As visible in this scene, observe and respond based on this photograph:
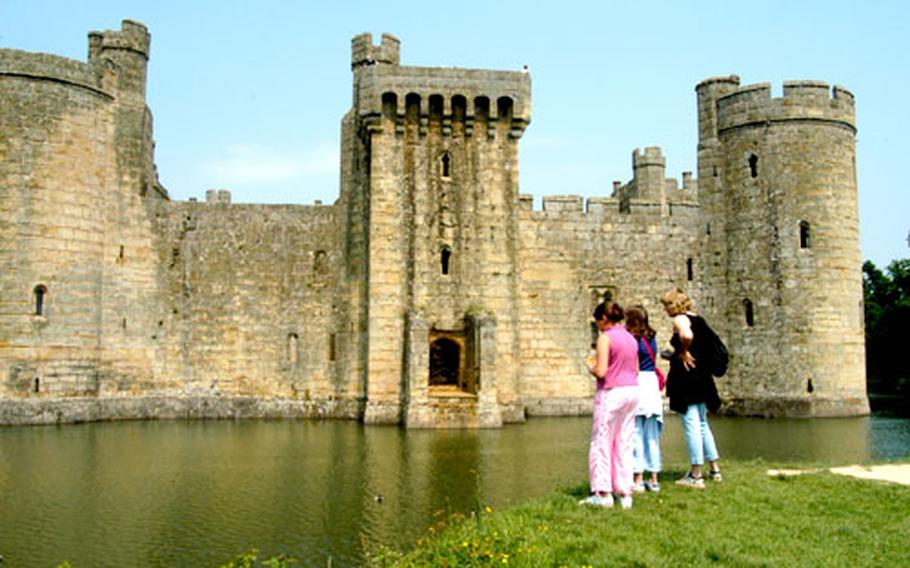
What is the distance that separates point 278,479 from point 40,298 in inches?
529

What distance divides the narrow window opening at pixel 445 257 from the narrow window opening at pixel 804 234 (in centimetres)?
1121

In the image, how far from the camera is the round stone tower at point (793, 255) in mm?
26969

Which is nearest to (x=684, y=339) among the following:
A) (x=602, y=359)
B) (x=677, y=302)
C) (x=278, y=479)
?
(x=677, y=302)

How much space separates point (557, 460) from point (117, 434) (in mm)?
11709

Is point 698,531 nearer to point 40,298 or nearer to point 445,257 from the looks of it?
point 445,257

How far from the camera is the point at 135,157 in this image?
88.5 ft

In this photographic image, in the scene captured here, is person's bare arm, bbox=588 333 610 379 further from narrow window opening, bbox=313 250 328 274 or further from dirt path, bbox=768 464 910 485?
narrow window opening, bbox=313 250 328 274

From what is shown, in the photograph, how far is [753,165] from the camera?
28297 millimetres

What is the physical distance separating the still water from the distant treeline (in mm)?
18884

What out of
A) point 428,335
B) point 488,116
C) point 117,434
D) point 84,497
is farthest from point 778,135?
point 84,497

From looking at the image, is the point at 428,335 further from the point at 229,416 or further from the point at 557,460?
the point at 557,460

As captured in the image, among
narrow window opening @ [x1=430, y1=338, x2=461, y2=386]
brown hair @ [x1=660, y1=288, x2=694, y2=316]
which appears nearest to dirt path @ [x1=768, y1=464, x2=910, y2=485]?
brown hair @ [x1=660, y1=288, x2=694, y2=316]

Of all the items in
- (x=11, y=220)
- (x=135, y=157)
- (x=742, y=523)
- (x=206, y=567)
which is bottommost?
(x=206, y=567)

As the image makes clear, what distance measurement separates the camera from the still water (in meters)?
10.1
